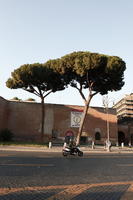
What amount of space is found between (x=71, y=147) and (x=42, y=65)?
2002 centimetres

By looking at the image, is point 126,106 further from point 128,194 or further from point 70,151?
point 128,194

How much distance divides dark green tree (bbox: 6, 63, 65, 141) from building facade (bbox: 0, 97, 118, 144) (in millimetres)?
4558

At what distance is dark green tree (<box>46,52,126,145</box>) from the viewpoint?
27891 mm

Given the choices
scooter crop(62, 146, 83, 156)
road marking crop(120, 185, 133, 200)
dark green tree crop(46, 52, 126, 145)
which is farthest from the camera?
dark green tree crop(46, 52, 126, 145)

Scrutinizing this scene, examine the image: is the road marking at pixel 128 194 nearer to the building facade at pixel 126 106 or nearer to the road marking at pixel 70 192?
the road marking at pixel 70 192

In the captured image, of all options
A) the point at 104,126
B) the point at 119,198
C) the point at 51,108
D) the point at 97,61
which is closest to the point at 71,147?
the point at 119,198

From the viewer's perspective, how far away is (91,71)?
2884 centimetres

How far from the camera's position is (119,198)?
4422mm

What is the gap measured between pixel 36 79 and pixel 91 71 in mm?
8923

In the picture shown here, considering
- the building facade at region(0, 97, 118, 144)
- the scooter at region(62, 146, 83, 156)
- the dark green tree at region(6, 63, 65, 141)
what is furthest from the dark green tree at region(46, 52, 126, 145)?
the scooter at region(62, 146, 83, 156)

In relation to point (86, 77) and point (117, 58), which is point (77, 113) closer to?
point (86, 77)

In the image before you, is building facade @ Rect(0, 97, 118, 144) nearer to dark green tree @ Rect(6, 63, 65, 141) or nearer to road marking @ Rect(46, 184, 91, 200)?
dark green tree @ Rect(6, 63, 65, 141)

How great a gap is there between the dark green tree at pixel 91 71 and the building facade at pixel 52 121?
8.20 metres

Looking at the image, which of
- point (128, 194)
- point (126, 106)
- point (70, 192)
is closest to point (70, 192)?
point (70, 192)
